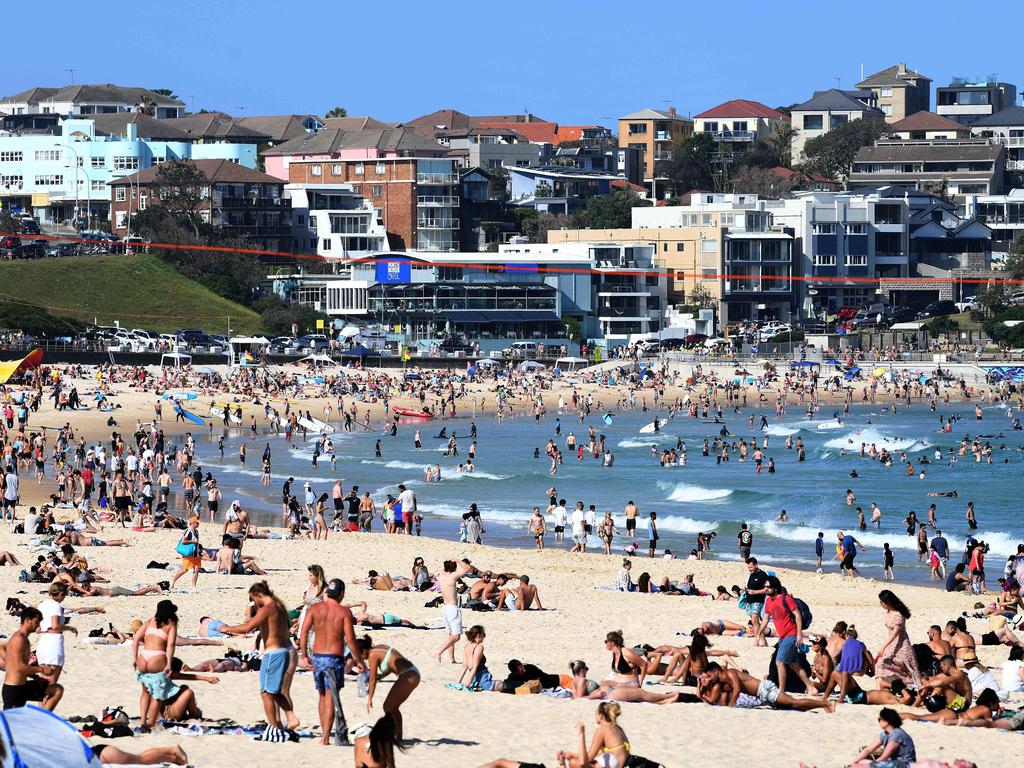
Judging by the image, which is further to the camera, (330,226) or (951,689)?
(330,226)

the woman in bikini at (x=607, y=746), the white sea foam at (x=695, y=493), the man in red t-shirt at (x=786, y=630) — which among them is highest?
the woman in bikini at (x=607, y=746)

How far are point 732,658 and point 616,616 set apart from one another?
308cm

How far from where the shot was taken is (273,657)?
10.6 metres

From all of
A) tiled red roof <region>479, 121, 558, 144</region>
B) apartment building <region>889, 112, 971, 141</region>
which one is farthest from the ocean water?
tiled red roof <region>479, 121, 558, 144</region>

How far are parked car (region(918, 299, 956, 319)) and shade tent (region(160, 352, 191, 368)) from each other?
3565cm

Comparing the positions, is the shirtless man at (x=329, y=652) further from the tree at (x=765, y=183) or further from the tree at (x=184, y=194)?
the tree at (x=765, y=183)

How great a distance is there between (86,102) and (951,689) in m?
112

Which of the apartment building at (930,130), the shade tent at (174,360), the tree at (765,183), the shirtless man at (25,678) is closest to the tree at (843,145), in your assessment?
the apartment building at (930,130)

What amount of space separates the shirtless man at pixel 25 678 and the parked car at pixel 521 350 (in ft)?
192

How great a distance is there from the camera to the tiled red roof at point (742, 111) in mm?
Answer: 122438

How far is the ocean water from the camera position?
2927 cm

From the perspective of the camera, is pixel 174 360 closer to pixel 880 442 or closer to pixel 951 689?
pixel 880 442

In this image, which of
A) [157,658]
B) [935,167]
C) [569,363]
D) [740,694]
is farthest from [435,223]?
[157,658]

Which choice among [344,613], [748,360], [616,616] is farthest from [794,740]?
[748,360]
